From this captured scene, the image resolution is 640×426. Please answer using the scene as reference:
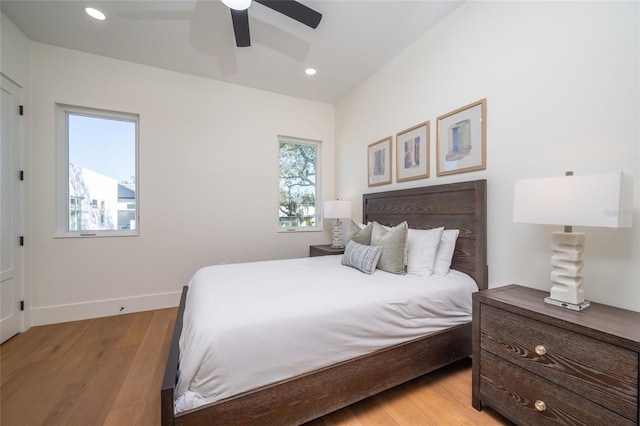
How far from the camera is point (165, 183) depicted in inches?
119

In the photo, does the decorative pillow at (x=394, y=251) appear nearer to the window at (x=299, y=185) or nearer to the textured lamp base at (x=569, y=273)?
the textured lamp base at (x=569, y=273)

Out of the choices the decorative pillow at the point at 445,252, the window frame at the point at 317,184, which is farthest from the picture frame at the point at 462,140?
the window frame at the point at 317,184

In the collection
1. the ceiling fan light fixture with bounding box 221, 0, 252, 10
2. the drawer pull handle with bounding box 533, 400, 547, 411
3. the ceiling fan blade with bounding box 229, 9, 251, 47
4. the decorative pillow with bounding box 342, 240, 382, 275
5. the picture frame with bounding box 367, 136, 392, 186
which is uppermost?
the ceiling fan blade with bounding box 229, 9, 251, 47

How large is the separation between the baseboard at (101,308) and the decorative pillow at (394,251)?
2.57m

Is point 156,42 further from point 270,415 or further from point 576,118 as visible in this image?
point 576,118

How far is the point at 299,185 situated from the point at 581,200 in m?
3.19

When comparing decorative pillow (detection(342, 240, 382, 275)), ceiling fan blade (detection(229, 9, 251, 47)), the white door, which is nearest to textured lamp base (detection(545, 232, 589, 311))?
decorative pillow (detection(342, 240, 382, 275))

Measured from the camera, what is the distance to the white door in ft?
7.17

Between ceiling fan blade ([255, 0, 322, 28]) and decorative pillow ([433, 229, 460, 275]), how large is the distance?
2032 mm

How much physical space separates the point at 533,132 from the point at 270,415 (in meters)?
2.32

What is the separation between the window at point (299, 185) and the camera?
12.3ft

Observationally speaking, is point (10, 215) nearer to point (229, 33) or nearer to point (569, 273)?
point (229, 33)

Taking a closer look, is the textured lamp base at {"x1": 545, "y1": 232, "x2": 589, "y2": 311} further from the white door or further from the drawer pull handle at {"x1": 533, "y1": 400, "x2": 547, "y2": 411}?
the white door

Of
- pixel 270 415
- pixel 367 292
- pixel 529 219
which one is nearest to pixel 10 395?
pixel 270 415
